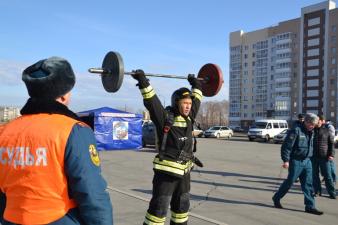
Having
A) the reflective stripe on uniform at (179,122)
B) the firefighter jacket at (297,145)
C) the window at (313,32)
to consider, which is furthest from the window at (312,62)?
the reflective stripe on uniform at (179,122)

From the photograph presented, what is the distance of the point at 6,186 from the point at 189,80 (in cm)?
331

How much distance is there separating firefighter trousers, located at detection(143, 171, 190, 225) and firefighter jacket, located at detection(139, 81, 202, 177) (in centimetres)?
9

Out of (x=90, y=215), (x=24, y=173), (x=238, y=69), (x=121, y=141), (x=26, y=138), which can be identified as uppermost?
(x=238, y=69)

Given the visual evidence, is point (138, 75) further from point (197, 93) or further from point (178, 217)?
point (178, 217)

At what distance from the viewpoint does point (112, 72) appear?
4195 mm

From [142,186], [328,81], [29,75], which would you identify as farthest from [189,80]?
[328,81]

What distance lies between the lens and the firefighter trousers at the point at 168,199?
180 inches

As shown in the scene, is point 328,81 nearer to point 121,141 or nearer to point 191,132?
point 121,141

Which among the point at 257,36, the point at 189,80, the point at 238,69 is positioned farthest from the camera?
the point at 238,69

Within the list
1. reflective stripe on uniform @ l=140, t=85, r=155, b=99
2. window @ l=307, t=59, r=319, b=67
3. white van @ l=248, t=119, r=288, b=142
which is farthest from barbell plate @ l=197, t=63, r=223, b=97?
window @ l=307, t=59, r=319, b=67

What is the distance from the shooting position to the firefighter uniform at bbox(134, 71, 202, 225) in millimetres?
4531

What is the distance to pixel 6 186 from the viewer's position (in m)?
2.27

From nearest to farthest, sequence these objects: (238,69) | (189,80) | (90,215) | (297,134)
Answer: (90,215) < (189,80) < (297,134) < (238,69)

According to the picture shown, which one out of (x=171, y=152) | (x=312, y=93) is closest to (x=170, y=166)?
(x=171, y=152)
